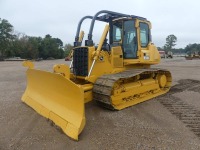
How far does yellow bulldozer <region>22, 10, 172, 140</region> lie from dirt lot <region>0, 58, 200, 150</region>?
0.31 metres

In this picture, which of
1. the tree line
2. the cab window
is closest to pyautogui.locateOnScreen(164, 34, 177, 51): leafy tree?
the tree line

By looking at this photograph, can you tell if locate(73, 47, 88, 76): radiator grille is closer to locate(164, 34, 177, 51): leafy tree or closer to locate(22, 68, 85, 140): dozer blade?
locate(22, 68, 85, 140): dozer blade

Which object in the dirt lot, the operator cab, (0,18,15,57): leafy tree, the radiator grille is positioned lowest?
the dirt lot

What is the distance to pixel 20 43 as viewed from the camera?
55.6 metres

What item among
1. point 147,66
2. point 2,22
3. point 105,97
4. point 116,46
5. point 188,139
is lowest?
point 188,139

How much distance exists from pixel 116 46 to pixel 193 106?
278cm

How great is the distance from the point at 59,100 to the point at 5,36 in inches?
2111

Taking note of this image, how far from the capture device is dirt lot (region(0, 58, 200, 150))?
451cm

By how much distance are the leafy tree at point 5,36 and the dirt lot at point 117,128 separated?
48.9 m

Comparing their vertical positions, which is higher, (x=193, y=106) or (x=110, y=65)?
(x=110, y=65)

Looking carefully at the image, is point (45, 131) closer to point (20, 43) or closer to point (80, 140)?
point (80, 140)

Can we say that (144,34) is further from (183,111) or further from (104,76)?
(183,111)

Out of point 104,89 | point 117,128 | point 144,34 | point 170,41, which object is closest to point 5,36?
point 144,34

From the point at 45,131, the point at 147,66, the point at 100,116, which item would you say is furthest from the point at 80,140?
the point at 147,66
